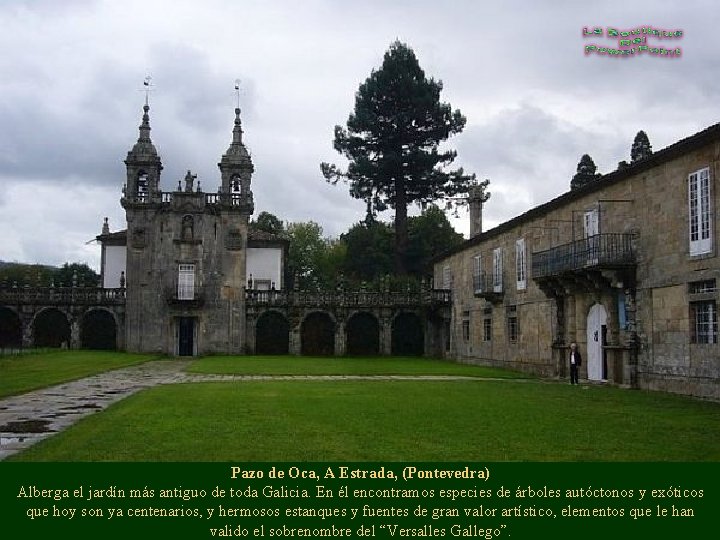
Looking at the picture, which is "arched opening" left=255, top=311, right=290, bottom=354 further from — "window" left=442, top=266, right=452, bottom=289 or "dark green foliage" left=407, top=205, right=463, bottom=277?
"dark green foliage" left=407, top=205, right=463, bottom=277

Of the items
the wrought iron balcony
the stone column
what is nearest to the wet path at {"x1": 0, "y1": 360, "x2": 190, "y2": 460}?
the wrought iron balcony

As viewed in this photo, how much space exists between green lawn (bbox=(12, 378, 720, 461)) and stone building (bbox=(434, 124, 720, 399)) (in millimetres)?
2218

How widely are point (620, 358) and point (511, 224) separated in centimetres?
1162

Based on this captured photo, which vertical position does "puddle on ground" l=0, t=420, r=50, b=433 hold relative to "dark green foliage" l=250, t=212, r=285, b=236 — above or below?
below

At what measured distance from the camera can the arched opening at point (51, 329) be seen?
54.1 metres

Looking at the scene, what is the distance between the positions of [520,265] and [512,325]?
10.6ft

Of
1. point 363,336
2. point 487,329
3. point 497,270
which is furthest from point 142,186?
point 497,270

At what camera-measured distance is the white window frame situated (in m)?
37.7

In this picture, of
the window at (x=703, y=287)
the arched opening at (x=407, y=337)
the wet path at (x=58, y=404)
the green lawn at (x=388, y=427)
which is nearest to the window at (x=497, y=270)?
the arched opening at (x=407, y=337)

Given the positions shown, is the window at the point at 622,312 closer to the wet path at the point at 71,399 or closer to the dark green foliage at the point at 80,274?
the wet path at the point at 71,399

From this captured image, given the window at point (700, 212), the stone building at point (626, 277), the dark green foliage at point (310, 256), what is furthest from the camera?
the dark green foliage at point (310, 256)

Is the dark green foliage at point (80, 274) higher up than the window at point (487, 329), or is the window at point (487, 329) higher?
the dark green foliage at point (80, 274)

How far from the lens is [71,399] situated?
62.1 feet

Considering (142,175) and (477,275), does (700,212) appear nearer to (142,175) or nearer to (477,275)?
(477,275)
